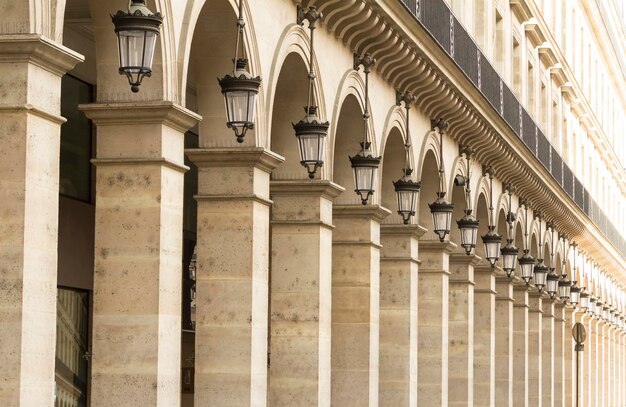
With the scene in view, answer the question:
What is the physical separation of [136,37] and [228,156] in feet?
14.4

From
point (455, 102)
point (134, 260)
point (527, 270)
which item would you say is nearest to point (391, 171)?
point (455, 102)

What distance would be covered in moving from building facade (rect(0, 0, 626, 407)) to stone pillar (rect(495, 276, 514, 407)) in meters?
0.06

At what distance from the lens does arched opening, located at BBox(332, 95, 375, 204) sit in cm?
1964

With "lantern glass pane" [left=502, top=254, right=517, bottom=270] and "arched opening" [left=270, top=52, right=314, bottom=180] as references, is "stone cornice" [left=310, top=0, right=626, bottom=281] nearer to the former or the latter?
"arched opening" [left=270, top=52, right=314, bottom=180]

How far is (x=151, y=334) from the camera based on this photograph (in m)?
12.2

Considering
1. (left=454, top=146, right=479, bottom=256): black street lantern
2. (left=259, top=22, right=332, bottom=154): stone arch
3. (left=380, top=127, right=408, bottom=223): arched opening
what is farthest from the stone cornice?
(left=454, top=146, right=479, bottom=256): black street lantern

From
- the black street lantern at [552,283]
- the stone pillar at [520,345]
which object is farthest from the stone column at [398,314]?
the black street lantern at [552,283]

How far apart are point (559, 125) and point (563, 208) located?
3.93 metres

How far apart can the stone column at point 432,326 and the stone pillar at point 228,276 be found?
9912 millimetres

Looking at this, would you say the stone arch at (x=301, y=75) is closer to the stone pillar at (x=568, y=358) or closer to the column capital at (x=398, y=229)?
the column capital at (x=398, y=229)

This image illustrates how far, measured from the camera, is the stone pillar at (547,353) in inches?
1580

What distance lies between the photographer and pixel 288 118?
1722 centimetres

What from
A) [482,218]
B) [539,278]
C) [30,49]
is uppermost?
[482,218]

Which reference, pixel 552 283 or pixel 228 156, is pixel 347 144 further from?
pixel 552 283
